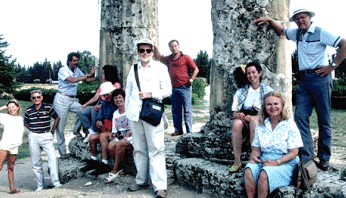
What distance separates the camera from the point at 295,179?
324cm

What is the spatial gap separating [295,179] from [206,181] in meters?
1.05

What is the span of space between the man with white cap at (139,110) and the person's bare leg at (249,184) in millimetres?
1128

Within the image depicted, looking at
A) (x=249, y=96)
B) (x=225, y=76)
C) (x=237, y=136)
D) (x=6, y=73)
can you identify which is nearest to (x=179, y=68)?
(x=225, y=76)

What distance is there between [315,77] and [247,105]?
0.79m

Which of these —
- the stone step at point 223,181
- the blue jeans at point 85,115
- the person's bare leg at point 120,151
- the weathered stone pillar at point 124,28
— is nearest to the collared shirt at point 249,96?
the stone step at point 223,181

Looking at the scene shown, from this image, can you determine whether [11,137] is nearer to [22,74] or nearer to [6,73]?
[6,73]

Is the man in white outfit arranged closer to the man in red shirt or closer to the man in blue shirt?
the man in blue shirt

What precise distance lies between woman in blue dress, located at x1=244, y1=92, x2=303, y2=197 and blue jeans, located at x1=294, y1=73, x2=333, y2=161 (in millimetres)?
529

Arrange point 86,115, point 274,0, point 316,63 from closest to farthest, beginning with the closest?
point 316,63
point 274,0
point 86,115

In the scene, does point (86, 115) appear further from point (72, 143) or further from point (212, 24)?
point (212, 24)

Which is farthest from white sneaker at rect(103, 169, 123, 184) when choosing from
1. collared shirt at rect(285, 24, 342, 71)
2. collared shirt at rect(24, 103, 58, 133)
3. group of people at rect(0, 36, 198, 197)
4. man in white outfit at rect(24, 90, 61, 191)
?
collared shirt at rect(285, 24, 342, 71)

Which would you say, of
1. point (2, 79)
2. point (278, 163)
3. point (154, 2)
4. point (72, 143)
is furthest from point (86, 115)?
point (2, 79)

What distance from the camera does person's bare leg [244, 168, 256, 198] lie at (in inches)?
127

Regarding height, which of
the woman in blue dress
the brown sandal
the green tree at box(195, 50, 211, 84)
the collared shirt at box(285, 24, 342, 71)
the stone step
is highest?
the green tree at box(195, 50, 211, 84)
